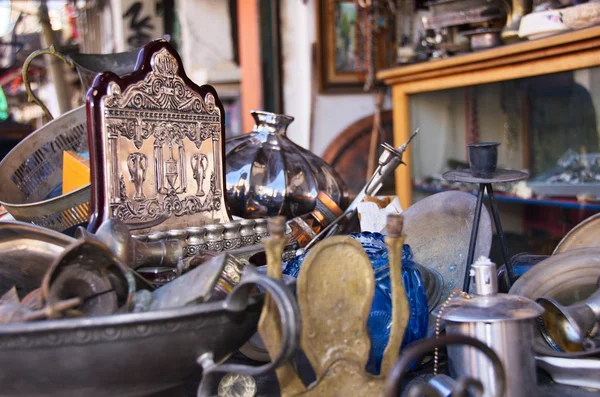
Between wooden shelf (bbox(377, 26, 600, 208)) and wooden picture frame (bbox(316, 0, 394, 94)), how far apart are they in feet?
2.25

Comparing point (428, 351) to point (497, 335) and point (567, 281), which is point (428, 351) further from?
point (567, 281)

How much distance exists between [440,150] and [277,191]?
1483 millimetres

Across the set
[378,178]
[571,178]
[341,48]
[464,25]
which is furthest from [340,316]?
[341,48]

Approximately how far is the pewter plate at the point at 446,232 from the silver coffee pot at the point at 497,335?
259mm

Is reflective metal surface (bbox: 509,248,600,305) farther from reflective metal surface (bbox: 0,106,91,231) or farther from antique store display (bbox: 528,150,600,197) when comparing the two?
antique store display (bbox: 528,150,600,197)

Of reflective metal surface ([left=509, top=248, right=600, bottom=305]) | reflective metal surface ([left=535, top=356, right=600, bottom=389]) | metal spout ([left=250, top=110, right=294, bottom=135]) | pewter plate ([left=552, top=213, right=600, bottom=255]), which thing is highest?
metal spout ([left=250, top=110, right=294, bottom=135])

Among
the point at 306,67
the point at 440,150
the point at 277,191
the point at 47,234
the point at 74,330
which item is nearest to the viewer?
the point at 74,330

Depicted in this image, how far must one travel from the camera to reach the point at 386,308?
2.71 ft

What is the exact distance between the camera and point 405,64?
2699 millimetres

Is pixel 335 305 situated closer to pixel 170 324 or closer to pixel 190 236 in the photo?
pixel 170 324

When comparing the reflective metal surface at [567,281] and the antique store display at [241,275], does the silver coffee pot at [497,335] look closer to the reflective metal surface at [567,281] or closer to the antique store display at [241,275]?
the antique store display at [241,275]

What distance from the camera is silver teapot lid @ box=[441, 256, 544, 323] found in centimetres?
69

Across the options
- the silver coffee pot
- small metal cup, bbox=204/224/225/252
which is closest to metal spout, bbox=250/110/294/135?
small metal cup, bbox=204/224/225/252

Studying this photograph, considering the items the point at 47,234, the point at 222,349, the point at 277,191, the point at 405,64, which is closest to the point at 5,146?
the point at 405,64
